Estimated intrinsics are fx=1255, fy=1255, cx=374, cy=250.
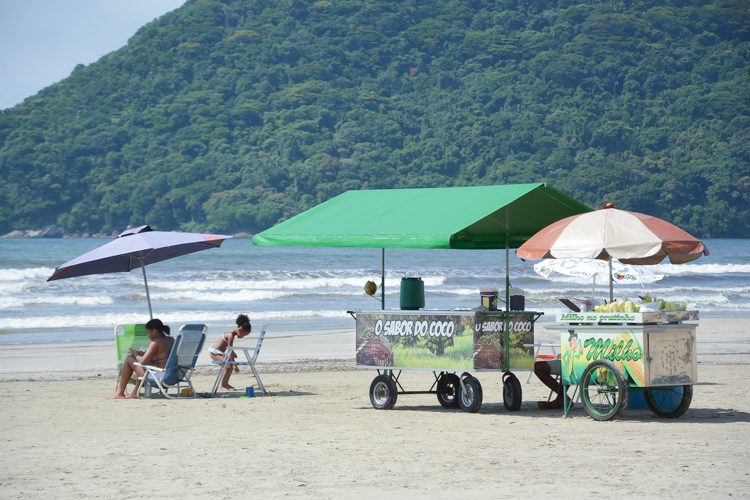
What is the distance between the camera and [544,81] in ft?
301

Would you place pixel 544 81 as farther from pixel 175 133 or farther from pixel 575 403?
pixel 575 403

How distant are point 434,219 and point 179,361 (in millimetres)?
2941

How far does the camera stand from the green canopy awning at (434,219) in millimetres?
9922

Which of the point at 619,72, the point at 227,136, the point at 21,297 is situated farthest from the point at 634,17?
the point at 21,297

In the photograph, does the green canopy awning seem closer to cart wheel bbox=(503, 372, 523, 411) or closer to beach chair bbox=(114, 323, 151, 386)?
cart wheel bbox=(503, 372, 523, 411)

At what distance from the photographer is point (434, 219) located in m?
10.2

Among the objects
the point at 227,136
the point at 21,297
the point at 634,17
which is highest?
the point at 634,17

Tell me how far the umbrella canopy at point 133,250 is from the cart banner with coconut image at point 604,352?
3.96m

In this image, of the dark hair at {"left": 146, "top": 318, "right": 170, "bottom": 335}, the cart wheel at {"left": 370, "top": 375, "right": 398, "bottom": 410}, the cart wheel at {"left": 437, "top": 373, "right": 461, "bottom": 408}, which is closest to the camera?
the cart wheel at {"left": 370, "top": 375, "right": 398, "bottom": 410}

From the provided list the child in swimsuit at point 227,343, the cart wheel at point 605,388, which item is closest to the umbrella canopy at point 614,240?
the cart wheel at point 605,388

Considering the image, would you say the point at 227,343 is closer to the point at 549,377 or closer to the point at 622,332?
the point at 549,377

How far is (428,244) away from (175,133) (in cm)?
8223

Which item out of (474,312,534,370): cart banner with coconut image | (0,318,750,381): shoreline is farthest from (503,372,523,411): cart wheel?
(0,318,750,381): shoreline

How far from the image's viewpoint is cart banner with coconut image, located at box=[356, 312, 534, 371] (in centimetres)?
992
